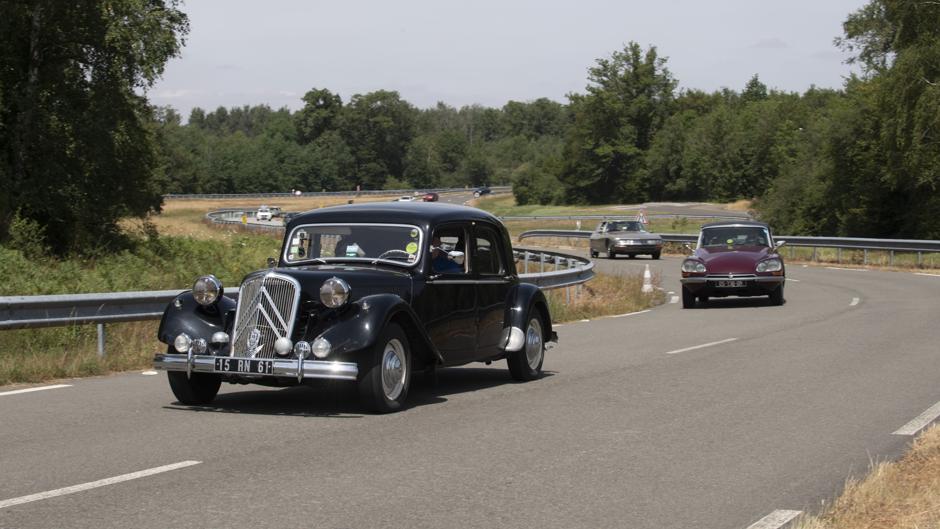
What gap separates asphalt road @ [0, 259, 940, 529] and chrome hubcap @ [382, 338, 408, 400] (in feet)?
0.88

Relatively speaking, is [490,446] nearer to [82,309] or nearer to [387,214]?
[387,214]

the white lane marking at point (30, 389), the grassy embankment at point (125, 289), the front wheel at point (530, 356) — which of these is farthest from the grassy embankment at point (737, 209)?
the white lane marking at point (30, 389)

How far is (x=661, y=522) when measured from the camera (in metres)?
5.95

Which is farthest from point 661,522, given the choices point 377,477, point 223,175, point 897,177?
point 223,175

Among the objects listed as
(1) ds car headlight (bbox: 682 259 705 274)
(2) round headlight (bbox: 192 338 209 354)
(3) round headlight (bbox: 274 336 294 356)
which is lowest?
(1) ds car headlight (bbox: 682 259 705 274)

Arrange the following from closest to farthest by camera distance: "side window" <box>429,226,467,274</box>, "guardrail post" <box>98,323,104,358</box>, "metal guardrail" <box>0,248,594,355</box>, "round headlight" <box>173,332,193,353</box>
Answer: "round headlight" <box>173,332,193,353</box>
"side window" <box>429,226,467,274</box>
"metal guardrail" <box>0,248,594,355</box>
"guardrail post" <box>98,323,104,358</box>

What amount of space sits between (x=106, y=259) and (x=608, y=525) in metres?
33.4

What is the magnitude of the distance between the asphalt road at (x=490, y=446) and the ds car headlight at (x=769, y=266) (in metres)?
8.78

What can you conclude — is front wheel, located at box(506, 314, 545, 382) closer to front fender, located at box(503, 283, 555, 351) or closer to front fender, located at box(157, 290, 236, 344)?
front fender, located at box(503, 283, 555, 351)

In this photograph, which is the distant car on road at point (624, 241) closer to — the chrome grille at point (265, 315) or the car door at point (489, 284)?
the car door at point (489, 284)

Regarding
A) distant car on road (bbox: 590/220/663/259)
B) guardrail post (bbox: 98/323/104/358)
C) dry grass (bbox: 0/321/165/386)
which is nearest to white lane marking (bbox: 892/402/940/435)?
dry grass (bbox: 0/321/165/386)

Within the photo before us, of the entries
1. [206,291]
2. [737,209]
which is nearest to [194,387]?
[206,291]

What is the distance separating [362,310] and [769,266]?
49.9 ft

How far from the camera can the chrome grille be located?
919cm
